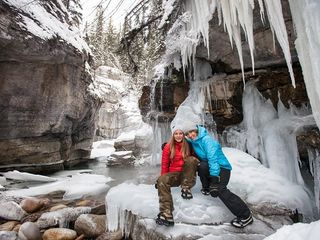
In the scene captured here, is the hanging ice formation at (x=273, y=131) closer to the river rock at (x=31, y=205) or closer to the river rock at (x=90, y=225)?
the river rock at (x=90, y=225)

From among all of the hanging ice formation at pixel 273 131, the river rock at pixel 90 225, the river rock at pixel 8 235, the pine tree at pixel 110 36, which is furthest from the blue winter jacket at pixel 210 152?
the pine tree at pixel 110 36

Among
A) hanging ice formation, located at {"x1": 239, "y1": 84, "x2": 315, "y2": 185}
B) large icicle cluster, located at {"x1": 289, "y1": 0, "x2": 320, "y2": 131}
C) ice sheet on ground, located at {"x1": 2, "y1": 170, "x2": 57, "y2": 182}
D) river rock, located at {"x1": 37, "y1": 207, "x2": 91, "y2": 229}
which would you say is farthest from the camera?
ice sheet on ground, located at {"x1": 2, "y1": 170, "x2": 57, "y2": 182}

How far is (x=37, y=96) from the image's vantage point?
1502 centimetres

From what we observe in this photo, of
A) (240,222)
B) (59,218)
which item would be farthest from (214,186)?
(59,218)

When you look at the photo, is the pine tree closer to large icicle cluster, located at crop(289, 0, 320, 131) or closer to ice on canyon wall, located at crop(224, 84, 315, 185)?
ice on canyon wall, located at crop(224, 84, 315, 185)

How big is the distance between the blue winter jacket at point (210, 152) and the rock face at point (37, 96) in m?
→ 10.7

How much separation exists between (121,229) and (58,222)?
7.03 ft

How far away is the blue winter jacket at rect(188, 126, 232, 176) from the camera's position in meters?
4.34

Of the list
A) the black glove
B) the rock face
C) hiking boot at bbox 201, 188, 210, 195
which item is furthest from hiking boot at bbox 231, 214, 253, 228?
the rock face

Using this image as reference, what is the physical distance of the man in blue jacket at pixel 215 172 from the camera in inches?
160

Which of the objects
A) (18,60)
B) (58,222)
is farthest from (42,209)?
(18,60)

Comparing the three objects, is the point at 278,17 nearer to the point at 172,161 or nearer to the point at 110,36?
the point at 172,161

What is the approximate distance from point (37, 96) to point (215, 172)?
1322 cm

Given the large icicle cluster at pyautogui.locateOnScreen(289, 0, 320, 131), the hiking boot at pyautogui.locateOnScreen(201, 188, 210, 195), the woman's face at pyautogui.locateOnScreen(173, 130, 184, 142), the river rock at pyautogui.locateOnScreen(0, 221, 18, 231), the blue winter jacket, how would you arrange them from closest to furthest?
1. the large icicle cluster at pyautogui.locateOnScreen(289, 0, 320, 131)
2. the blue winter jacket
3. the woman's face at pyautogui.locateOnScreen(173, 130, 184, 142)
4. the hiking boot at pyautogui.locateOnScreen(201, 188, 210, 195)
5. the river rock at pyautogui.locateOnScreen(0, 221, 18, 231)
